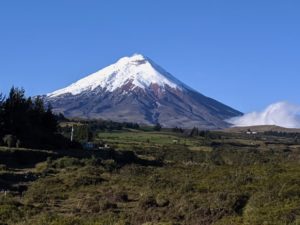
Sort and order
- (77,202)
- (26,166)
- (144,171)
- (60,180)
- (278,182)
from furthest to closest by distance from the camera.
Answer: (26,166), (144,171), (60,180), (278,182), (77,202)

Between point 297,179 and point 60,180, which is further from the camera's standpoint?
point 60,180

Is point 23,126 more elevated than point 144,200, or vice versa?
point 23,126

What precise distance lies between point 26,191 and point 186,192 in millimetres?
7981

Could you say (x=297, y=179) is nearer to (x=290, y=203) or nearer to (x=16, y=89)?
Result: (x=290, y=203)

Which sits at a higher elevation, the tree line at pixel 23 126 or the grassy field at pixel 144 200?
the tree line at pixel 23 126

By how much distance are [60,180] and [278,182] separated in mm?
12802

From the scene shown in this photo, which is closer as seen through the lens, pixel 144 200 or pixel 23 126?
pixel 144 200

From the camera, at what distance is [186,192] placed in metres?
28.4

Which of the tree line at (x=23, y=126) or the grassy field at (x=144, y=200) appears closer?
the grassy field at (x=144, y=200)

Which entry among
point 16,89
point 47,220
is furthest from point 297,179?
point 16,89

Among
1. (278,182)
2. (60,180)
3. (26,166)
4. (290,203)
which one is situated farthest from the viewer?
(26,166)

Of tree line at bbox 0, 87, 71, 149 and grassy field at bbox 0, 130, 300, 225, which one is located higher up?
tree line at bbox 0, 87, 71, 149

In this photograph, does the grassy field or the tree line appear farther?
the tree line

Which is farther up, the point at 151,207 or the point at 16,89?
the point at 16,89
